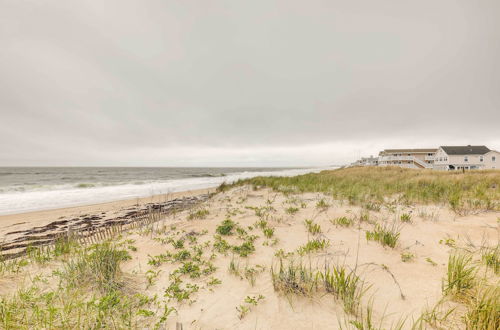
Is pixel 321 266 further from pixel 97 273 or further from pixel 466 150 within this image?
pixel 466 150

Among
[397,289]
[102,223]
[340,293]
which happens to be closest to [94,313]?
[340,293]

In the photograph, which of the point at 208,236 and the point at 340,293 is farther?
the point at 208,236

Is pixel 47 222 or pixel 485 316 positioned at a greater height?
pixel 485 316

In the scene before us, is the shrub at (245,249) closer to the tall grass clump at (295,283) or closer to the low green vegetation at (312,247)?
the low green vegetation at (312,247)

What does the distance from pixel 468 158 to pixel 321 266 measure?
64.1m

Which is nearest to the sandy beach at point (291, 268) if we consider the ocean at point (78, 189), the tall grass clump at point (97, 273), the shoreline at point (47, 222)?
the tall grass clump at point (97, 273)

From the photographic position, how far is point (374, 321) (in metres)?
2.59

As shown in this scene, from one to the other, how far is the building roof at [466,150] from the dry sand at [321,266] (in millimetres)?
56262

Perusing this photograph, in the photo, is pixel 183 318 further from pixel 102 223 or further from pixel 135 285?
pixel 102 223

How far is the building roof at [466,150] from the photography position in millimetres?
43725

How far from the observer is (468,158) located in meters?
43.6

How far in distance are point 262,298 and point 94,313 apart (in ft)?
8.13

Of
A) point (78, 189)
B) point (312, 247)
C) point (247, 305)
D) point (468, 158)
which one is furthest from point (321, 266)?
point (468, 158)

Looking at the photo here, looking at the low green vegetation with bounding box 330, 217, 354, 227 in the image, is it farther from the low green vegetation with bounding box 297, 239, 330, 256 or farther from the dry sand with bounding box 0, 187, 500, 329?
the low green vegetation with bounding box 297, 239, 330, 256
